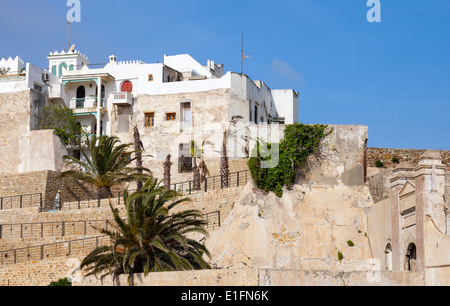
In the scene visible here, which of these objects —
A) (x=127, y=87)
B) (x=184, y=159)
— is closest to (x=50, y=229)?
(x=184, y=159)

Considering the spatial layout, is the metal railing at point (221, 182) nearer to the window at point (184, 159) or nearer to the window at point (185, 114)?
the window at point (184, 159)

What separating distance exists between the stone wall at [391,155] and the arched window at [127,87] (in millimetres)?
14364

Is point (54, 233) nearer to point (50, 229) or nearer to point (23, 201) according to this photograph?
point (50, 229)

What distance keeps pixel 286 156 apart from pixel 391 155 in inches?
338

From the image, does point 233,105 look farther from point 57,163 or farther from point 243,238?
point 243,238

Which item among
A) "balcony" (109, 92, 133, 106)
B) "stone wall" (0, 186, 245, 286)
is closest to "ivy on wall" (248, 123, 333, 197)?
"stone wall" (0, 186, 245, 286)

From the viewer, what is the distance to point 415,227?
27.9 m

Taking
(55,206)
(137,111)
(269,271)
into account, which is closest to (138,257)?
(269,271)

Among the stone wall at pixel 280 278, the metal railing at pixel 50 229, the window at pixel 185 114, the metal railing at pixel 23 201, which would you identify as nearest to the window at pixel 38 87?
the metal railing at pixel 23 201

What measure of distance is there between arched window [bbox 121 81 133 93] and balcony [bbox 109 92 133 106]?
803 millimetres

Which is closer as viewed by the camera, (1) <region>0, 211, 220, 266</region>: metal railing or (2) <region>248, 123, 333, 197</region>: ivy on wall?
(1) <region>0, 211, 220, 266</region>: metal railing

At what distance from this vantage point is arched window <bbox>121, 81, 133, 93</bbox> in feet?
156

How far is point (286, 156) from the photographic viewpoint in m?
36.1

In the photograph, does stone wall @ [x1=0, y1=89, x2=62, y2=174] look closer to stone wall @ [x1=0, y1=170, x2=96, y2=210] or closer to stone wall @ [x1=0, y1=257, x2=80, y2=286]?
stone wall @ [x1=0, y1=170, x2=96, y2=210]
